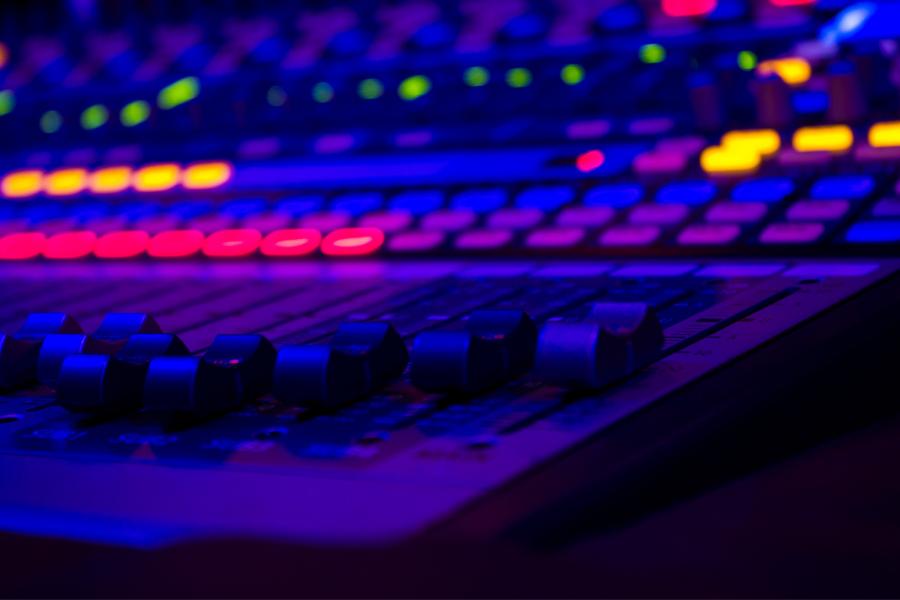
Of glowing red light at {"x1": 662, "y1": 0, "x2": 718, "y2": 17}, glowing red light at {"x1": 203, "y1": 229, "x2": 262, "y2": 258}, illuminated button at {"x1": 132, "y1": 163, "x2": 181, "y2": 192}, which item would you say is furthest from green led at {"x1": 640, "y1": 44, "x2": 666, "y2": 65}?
illuminated button at {"x1": 132, "y1": 163, "x2": 181, "y2": 192}

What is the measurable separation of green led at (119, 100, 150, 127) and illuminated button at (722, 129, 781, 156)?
0.66 metres

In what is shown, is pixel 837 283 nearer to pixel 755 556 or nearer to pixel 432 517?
pixel 755 556

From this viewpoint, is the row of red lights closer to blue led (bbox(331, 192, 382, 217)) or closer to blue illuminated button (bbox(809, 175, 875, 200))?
blue led (bbox(331, 192, 382, 217))

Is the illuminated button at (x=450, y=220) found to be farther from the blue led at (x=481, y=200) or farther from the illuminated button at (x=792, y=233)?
the illuminated button at (x=792, y=233)

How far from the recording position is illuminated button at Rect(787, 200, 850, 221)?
0.85m

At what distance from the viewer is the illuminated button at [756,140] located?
0.94 metres

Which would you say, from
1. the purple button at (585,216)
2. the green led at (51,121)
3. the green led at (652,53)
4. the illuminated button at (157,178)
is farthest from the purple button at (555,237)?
the green led at (51,121)

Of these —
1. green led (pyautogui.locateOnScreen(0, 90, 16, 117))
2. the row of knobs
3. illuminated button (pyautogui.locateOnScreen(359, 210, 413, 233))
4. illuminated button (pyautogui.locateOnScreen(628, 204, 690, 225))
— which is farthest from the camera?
green led (pyautogui.locateOnScreen(0, 90, 16, 117))

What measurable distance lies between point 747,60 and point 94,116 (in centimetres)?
73

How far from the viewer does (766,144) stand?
94cm

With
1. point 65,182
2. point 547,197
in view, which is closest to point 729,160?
point 547,197

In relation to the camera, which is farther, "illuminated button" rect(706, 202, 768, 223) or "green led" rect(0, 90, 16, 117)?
"green led" rect(0, 90, 16, 117)

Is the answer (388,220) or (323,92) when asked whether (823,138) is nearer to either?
(388,220)

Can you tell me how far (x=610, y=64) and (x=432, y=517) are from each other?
0.70 metres
